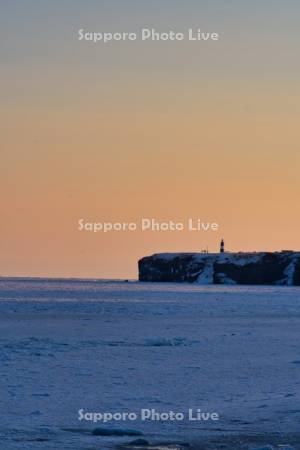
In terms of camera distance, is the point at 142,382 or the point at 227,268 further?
the point at 227,268

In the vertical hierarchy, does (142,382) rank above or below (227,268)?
below

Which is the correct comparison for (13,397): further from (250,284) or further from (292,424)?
(250,284)

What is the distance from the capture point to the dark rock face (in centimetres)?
14925

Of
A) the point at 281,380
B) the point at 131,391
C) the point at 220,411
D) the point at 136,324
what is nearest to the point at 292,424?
the point at 220,411

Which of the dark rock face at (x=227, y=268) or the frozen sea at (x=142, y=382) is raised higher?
the dark rock face at (x=227, y=268)

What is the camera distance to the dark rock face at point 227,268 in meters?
149

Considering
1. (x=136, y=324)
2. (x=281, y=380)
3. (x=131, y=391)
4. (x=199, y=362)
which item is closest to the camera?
(x=131, y=391)

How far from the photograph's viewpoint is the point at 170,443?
439 inches

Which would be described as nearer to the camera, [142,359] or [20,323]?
[142,359]

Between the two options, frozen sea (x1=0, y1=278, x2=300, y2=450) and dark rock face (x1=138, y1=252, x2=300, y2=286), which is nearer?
frozen sea (x1=0, y1=278, x2=300, y2=450)

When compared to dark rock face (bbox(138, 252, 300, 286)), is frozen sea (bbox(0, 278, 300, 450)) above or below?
below

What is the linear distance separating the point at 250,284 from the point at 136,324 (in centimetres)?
11887

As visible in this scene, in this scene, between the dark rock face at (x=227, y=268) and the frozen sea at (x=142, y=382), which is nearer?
the frozen sea at (x=142, y=382)

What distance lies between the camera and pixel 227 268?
15388 centimetres
